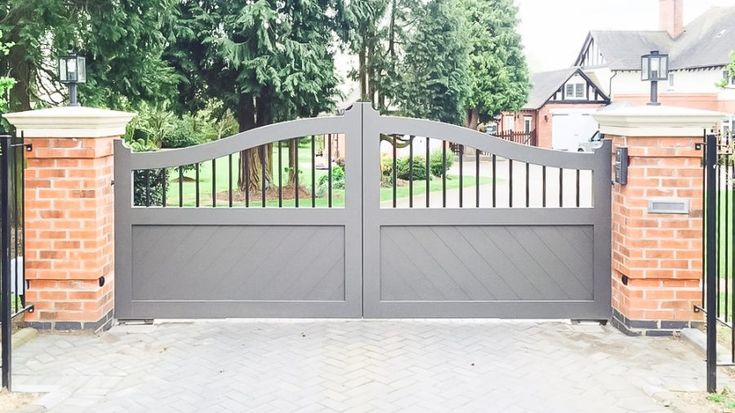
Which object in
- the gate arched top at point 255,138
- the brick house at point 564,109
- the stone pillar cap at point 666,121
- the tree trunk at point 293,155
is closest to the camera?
the stone pillar cap at point 666,121

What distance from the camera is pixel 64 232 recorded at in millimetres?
6301

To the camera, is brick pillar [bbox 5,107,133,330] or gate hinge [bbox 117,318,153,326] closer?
brick pillar [bbox 5,107,133,330]

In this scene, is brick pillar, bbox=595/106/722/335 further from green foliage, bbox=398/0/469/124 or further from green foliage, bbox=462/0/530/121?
green foliage, bbox=462/0/530/121

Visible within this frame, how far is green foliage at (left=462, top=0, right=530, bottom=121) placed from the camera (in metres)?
43.8

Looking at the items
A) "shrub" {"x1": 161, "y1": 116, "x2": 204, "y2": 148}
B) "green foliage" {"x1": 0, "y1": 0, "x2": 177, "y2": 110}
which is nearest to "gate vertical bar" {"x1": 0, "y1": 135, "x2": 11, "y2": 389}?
"green foliage" {"x1": 0, "y1": 0, "x2": 177, "y2": 110}

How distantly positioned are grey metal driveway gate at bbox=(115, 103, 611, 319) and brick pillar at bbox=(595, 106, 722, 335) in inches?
15.8

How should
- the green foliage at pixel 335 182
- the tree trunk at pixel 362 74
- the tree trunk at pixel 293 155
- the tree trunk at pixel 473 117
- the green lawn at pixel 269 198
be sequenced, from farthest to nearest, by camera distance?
the tree trunk at pixel 473 117 → the tree trunk at pixel 362 74 → the green foliage at pixel 335 182 → the green lawn at pixel 269 198 → the tree trunk at pixel 293 155

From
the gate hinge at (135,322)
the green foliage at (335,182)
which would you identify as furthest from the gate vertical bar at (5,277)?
the green foliage at (335,182)

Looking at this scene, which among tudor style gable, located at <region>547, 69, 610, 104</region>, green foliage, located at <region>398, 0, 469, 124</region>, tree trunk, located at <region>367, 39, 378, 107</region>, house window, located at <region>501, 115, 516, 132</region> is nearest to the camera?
tree trunk, located at <region>367, 39, 378, 107</region>

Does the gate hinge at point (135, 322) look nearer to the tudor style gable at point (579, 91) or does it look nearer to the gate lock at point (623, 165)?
the gate lock at point (623, 165)

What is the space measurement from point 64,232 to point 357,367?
2581mm

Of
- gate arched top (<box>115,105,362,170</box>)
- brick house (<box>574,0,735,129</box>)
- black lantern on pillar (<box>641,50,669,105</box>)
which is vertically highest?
brick house (<box>574,0,735,129</box>)

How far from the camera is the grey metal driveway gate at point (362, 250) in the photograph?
6.57m

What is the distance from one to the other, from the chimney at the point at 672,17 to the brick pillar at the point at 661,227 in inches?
2162
